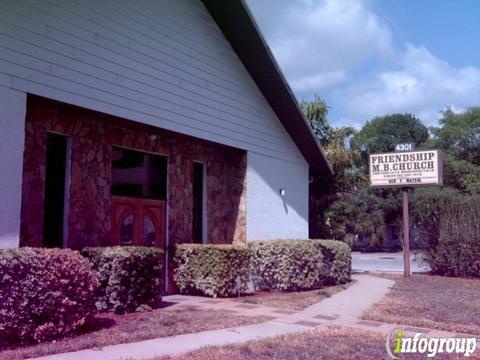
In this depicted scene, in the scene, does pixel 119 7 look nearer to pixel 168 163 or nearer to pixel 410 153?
pixel 168 163

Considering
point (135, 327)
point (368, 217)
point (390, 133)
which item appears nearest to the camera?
point (135, 327)

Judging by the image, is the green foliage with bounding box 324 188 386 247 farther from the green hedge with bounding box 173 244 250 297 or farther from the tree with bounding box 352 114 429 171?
the green hedge with bounding box 173 244 250 297

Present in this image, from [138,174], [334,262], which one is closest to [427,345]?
[138,174]

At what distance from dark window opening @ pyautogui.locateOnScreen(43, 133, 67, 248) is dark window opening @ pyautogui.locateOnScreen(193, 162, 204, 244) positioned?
14.1ft

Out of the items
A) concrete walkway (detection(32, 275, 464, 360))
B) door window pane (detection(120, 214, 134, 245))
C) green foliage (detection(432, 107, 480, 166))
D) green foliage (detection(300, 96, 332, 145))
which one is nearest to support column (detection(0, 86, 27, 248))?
concrete walkway (detection(32, 275, 464, 360))

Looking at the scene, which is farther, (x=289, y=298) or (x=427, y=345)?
(x=289, y=298)

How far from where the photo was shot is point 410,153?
61.0 ft

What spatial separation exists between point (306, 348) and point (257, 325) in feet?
6.03

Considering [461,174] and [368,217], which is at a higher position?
[461,174]

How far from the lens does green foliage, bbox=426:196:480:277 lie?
58.4 feet

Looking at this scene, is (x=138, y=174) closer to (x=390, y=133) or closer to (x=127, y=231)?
(x=127, y=231)

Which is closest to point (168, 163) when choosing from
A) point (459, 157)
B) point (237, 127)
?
point (237, 127)

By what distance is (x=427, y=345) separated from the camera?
7336 mm

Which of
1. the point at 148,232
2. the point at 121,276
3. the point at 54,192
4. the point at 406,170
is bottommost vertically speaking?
the point at 121,276
